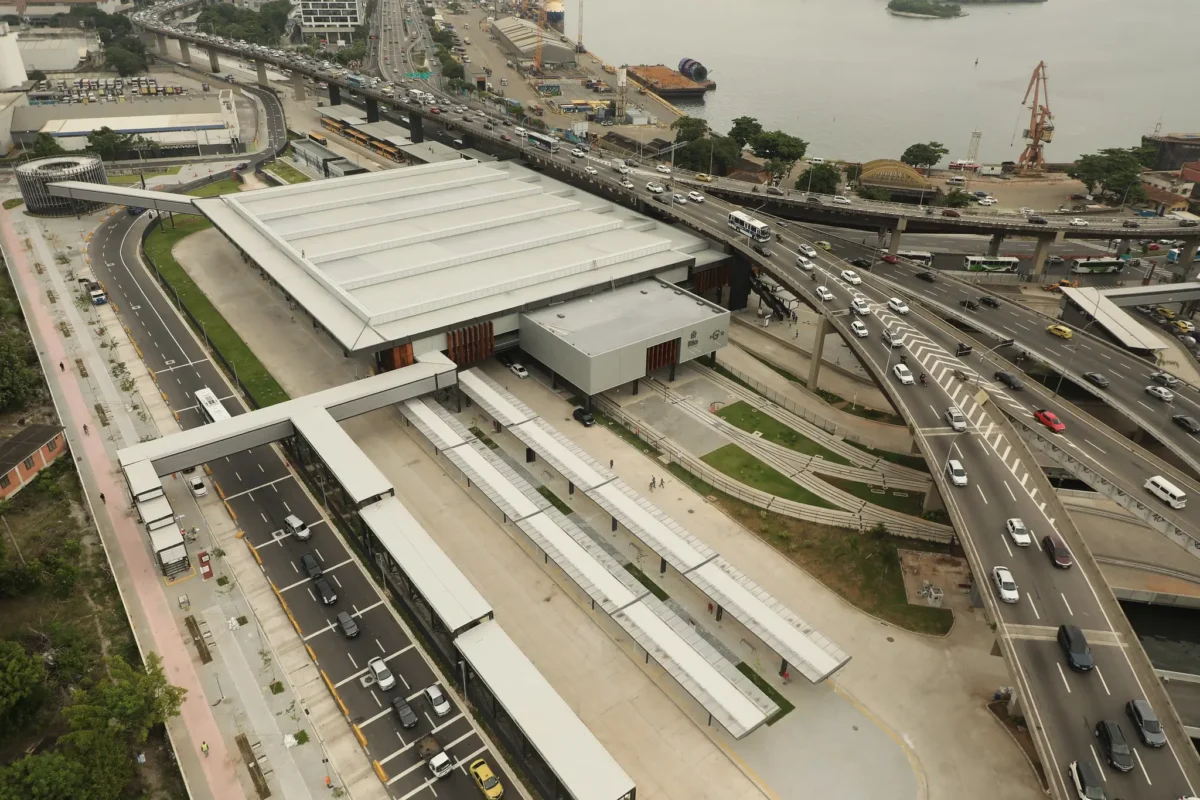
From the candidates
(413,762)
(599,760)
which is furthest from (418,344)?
(599,760)

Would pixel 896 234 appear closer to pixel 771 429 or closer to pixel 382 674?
pixel 771 429

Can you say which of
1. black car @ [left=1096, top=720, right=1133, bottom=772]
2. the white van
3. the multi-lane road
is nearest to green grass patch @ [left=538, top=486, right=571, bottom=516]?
the multi-lane road

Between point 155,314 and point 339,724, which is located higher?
point 155,314

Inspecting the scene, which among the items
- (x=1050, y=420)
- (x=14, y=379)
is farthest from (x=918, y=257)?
(x=14, y=379)

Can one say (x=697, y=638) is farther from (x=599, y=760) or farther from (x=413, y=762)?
(x=413, y=762)

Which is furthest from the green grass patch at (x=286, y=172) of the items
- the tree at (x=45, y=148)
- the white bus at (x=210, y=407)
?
the white bus at (x=210, y=407)

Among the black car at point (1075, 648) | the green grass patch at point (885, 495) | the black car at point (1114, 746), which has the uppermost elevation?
the black car at point (1075, 648)

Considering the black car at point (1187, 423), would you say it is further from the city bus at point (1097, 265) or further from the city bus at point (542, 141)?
the city bus at point (542, 141)
